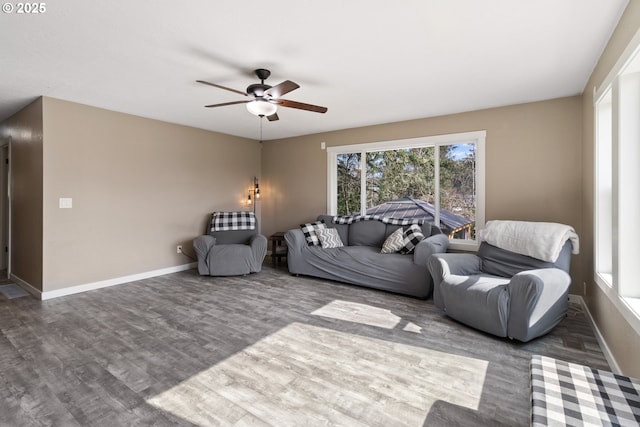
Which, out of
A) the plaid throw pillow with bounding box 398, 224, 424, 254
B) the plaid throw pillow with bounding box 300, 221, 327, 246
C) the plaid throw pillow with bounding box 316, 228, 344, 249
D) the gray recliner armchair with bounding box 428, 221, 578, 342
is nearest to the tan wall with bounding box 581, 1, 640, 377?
the gray recliner armchair with bounding box 428, 221, 578, 342

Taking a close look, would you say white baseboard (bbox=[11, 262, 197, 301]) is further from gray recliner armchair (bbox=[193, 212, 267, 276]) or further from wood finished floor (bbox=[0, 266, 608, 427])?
gray recliner armchair (bbox=[193, 212, 267, 276])

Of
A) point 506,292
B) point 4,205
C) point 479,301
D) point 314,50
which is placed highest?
point 314,50

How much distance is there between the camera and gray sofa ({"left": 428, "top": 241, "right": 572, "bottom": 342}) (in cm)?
253

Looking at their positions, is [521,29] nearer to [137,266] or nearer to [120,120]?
[120,120]

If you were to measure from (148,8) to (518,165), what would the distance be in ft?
14.0

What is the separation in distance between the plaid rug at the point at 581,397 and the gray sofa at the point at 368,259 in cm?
244

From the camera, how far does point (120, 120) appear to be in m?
4.45

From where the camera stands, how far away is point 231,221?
545 cm

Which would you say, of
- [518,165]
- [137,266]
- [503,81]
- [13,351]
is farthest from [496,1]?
[137,266]

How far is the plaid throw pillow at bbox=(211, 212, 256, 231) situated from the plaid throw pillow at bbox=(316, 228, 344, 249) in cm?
135

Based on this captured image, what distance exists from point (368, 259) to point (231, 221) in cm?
257

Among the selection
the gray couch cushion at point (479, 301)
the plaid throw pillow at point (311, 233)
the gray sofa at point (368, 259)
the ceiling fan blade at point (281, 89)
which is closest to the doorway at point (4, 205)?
the gray sofa at point (368, 259)

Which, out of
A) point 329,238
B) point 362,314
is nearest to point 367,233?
point 329,238

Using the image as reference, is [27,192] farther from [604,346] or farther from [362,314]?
[604,346]
